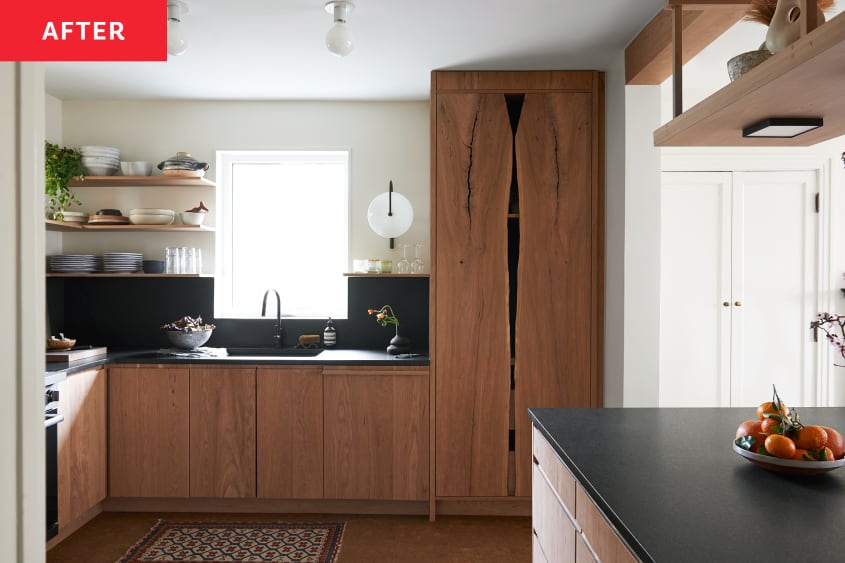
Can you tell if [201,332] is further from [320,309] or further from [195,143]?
[195,143]

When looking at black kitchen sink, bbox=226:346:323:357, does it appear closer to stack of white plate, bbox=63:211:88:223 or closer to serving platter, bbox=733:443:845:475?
stack of white plate, bbox=63:211:88:223

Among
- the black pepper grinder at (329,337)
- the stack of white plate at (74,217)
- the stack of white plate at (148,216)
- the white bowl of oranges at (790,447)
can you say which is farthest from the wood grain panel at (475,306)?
the stack of white plate at (74,217)

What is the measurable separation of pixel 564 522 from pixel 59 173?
350cm

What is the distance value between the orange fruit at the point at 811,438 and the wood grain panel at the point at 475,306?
2003 mm

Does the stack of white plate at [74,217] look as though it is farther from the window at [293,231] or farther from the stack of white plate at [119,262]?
the window at [293,231]

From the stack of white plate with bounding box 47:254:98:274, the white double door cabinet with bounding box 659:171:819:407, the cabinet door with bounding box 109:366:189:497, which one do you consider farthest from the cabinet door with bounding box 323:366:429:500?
the stack of white plate with bounding box 47:254:98:274

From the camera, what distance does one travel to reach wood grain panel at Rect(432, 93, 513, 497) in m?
3.49

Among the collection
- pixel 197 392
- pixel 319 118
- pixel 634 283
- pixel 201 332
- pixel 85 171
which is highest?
pixel 319 118

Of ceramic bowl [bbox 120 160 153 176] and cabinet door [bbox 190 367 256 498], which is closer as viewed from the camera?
cabinet door [bbox 190 367 256 498]

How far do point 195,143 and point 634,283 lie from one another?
9.28 feet

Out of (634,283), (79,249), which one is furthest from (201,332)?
(634,283)

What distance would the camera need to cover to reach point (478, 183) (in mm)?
3492

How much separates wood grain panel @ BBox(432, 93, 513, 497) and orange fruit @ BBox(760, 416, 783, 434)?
1917 mm

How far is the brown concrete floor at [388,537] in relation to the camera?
305 centimetres
